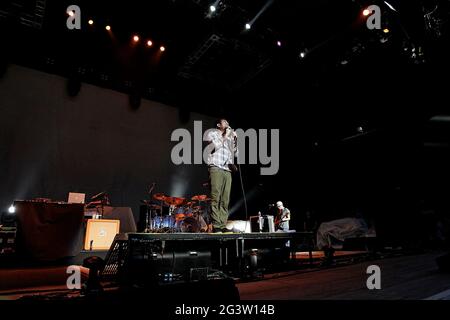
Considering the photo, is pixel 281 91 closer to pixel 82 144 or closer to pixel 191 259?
pixel 82 144

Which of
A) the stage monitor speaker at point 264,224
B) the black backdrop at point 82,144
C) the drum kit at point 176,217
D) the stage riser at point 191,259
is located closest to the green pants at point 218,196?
the stage riser at point 191,259

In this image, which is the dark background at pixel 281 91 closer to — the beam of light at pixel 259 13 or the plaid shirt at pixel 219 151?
the beam of light at pixel 259 13

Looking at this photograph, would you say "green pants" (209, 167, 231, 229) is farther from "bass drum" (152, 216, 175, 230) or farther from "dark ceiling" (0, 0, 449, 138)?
"dark ceiling" (0, 0, 449, 138)

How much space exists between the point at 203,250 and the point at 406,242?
706cm

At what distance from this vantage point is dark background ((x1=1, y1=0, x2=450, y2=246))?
6.13 metres

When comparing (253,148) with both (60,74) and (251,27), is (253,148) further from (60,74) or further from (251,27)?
(60,74)

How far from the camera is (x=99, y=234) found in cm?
579

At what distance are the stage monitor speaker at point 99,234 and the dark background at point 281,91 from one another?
205cm

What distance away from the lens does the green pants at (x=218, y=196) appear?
4105mm

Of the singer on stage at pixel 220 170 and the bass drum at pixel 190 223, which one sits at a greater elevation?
the singer on stage at pixel 220 170

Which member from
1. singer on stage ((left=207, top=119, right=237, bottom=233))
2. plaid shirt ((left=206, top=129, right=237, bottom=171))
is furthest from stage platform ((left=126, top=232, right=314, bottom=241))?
plaid shirt ((left=206, top=129, right=237, bottom=171))

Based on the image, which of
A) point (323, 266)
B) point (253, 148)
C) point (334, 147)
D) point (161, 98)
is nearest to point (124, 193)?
point (161, 98)

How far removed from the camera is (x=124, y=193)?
801 centimetres
